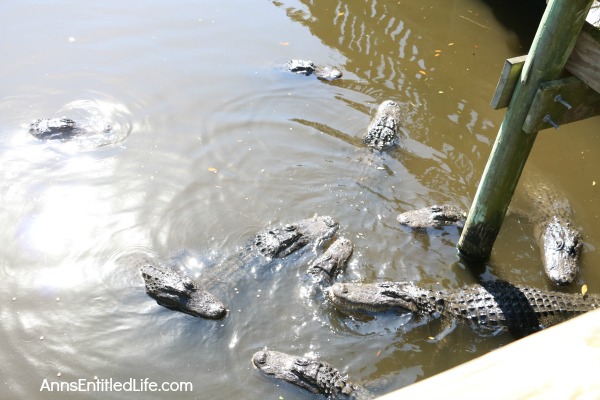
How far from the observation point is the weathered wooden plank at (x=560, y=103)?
432cm

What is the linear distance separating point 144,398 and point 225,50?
6.04 m

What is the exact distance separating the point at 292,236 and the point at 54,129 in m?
3.52

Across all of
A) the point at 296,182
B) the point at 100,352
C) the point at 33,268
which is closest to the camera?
the point at 100,352

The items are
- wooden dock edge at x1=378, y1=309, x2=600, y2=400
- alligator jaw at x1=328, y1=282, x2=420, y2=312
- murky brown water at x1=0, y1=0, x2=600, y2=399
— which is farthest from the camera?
alligator jaw at x1=328, y1=282, x2=420, y2=312

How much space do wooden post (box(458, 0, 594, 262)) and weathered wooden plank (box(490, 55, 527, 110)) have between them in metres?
0.05

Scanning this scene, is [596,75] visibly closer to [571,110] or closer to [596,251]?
[571,110]

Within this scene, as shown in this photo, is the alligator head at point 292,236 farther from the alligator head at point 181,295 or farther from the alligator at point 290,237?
the alligator head at point 181,295

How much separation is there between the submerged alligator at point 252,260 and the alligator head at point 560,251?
217 cm

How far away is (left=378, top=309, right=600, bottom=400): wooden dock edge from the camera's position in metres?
1.12

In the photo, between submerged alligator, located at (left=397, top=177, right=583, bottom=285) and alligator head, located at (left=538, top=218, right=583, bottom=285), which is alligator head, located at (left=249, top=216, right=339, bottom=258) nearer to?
submerged alligator, located at (left=397, top=177, right=583, bottom=285)

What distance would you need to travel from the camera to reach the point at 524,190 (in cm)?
682

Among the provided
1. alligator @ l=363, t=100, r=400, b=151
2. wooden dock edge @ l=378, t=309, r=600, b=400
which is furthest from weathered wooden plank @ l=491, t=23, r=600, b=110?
wooden dock edge @ l=378, t=309, r=600, b=400

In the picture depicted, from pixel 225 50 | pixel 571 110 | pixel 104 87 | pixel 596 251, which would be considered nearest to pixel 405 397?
pixel 571 110

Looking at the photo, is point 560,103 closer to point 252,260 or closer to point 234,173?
point 252,260
